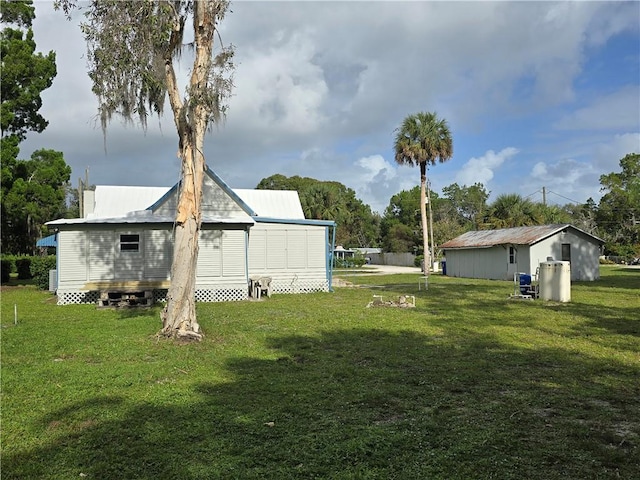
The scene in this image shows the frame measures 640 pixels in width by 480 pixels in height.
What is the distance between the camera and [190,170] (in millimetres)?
10914

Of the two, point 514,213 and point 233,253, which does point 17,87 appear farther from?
point 514,213

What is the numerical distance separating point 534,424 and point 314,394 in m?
2.57

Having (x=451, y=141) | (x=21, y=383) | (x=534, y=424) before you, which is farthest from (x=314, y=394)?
(x=451, y=141)

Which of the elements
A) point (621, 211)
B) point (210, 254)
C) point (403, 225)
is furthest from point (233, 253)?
point (403, 225)

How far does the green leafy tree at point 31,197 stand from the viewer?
27125mm

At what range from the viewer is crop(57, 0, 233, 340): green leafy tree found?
1035cm

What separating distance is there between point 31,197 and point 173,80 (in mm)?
21628

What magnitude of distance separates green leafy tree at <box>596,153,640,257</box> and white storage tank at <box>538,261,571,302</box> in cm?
4339

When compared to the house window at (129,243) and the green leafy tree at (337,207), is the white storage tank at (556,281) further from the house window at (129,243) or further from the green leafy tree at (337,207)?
the green leafy tree at (337,207)

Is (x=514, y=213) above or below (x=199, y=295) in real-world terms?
above

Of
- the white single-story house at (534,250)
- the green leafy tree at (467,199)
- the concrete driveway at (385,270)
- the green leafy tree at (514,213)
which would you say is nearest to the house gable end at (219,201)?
the white single-story house at (534,250)

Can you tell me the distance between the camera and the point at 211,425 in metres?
5.39

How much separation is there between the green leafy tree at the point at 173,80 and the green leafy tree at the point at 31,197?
64.1 feet

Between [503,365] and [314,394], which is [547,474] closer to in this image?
[314,394]
